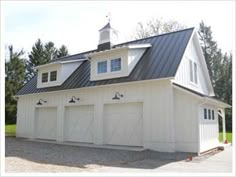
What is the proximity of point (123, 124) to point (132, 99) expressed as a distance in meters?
1.34

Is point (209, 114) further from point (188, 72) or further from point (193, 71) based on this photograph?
point (193, 71)

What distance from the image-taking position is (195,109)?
33.5 ft

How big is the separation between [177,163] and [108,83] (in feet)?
17.2

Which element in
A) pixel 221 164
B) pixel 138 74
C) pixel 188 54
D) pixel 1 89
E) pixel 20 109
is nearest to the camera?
pixel 1 89

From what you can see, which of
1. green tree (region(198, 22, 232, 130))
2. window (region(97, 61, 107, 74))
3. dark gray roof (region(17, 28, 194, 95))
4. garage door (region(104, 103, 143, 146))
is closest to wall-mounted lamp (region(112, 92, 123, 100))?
garage door (region(104, 103, 143, 146))

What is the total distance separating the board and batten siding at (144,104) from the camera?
10446mm

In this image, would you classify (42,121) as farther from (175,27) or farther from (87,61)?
(175,27)

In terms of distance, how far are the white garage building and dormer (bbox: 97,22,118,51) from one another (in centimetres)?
7

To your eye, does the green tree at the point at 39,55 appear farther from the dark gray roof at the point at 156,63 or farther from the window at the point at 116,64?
the window at the point at 116,64

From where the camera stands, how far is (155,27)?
94.5ft

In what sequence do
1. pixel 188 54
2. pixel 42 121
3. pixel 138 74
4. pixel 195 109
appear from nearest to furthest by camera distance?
pixel 195 109 < pixel 138 74 < pixel 188 54 < pixel 42 121

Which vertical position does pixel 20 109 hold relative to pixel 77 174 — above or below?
above

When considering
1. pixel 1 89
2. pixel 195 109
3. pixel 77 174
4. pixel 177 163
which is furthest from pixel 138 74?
pixel 1 89

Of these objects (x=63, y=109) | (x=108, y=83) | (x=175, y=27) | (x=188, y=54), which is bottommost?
(x=63, y=109)
